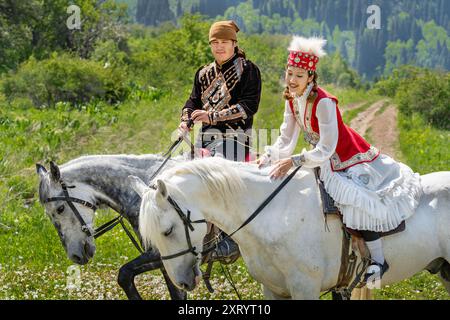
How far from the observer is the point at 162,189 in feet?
18.1

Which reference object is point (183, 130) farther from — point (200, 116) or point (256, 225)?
point (256, 225)

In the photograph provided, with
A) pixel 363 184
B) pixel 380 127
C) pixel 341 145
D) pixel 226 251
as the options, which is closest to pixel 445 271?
pixel 363 184

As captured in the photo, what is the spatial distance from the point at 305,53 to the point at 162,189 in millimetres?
1473

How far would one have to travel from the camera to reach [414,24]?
156625mm

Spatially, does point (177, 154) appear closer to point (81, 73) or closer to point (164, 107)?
point (164, 107)

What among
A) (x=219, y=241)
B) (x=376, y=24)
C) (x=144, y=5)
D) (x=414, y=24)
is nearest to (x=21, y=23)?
(x=376, y=24)

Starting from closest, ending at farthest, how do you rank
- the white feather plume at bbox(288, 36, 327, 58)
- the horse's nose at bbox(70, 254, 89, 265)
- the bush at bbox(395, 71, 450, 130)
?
the white feather plume at bbox(288, 36, 327, 58) → the horse's nose at bbox(70, 254, 89, 265) → the bush at bbox(395, 71, 450, 130)

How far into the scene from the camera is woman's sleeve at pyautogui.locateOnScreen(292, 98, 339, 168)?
5914 mm

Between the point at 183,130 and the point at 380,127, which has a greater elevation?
the point at 183,130

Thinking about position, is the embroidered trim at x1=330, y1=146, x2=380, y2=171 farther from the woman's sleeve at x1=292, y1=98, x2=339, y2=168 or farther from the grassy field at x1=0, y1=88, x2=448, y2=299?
the grassy field at x1=0, y1=88, x2=448, y2=299

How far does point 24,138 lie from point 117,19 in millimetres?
32855

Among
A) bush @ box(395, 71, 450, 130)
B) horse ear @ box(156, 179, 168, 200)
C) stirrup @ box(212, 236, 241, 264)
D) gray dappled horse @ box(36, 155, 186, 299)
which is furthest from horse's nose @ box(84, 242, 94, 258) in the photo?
bush @ box(395, 71, 450, 130)

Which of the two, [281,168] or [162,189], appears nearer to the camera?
[162,189]

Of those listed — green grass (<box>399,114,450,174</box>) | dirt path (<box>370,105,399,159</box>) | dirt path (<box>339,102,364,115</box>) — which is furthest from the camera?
dirt path (<box>339,102,364,115</box>)
